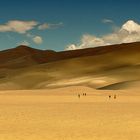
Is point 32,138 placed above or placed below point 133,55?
below

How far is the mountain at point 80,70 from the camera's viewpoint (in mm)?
82481

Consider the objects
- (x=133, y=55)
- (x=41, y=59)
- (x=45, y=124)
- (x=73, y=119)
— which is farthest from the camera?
(x=41, y=59)

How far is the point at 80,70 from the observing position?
11431cm

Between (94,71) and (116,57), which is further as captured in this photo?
(116,57)

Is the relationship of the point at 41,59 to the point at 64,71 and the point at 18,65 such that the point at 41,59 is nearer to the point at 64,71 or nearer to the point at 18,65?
the point at 18,65

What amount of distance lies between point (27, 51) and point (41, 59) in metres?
33.8

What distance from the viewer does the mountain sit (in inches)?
3247

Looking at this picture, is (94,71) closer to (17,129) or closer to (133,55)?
(133,55)

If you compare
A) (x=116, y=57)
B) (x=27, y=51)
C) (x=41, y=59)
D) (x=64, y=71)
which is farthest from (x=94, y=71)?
(x=27, y=51)

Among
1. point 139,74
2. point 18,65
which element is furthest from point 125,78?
point 18,65

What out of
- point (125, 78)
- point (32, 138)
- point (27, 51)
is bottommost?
point (32, 138)

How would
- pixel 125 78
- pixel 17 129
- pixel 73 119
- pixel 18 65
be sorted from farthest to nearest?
pixel 18 65 < pixel 125 78 < pixel 73 119 < pixel 17 129

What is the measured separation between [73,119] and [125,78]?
66049mm

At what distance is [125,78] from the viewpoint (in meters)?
85.9
